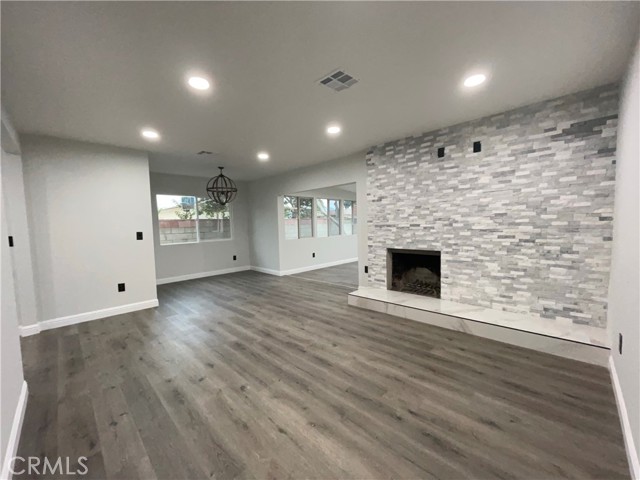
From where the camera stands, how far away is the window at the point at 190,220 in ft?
20.2

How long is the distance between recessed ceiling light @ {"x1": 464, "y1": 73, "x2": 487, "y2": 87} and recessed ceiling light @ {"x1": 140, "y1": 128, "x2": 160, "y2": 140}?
360 centimetres

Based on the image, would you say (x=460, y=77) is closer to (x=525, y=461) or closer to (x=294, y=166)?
(x=525, y=461)

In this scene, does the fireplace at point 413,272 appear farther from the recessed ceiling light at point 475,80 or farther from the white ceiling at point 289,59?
the recessed ceiling light at point 475,80

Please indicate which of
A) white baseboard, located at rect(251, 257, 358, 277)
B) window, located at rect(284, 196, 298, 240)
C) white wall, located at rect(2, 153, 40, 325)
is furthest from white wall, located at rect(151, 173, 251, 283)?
white wall, located at rect(2, 153, 40, 325)

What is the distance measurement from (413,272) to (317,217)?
3.84 m

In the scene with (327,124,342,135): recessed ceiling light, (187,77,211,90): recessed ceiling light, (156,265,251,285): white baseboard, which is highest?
(327,124,342,135): recessed ceiling light

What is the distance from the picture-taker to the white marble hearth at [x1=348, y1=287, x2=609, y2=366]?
242 centimetres

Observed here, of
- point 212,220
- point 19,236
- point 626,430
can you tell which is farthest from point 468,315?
point 212,220

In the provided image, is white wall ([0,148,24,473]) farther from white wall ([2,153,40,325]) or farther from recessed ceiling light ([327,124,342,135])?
recessed ceiling light ([327,124,342,135])

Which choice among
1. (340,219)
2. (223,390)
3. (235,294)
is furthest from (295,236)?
(223,390)

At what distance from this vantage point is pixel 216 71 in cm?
209

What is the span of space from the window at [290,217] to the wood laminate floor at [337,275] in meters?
1.09

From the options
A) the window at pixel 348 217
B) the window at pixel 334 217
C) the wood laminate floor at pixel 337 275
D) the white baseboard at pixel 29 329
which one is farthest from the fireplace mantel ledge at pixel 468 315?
the white baseboard at pixel 29 329
